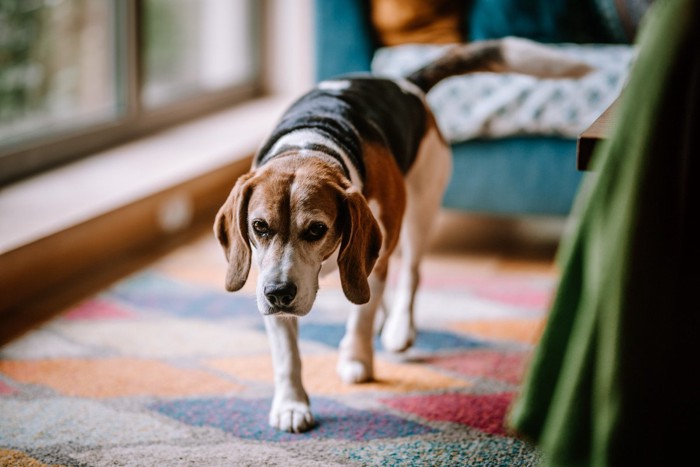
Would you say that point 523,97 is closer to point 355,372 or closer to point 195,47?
point 355,372

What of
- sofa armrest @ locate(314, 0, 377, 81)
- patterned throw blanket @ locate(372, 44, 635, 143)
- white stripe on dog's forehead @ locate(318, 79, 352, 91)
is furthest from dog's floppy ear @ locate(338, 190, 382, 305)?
sofa armrest @ locate(314, 0, 377, 81)

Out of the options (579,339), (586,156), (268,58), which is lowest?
(268,58)

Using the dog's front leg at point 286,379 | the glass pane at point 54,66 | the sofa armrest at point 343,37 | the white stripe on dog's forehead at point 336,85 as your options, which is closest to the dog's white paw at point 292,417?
the dog's front leg at point 286,379

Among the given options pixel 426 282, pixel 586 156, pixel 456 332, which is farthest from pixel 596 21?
pixel 586 156

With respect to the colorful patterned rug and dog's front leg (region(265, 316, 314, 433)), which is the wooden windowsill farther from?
dog's front leg (region(265, 316, 314, 433))

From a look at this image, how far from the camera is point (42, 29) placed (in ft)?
9.77

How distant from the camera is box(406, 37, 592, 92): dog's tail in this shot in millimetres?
2098

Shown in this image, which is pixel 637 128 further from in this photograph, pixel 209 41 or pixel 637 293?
pixel 209 41

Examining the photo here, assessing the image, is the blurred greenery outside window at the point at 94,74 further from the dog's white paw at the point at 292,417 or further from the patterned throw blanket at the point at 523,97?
the dog's white paw at the point at 292,417

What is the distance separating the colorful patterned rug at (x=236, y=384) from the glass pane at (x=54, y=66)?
2.58 ft

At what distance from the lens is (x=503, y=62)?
7.12ft

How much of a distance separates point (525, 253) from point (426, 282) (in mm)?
529

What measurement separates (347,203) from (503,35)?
1.67m

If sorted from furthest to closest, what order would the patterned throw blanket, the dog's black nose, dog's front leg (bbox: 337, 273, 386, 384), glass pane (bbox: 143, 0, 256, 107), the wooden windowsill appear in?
glass pane (bbox: 143, 0, 256, 107) < the patterned throw blanket < the wooden windowsill < dog's front leg (bbox: 337, 273, 386, 384) < the dog's black nose
